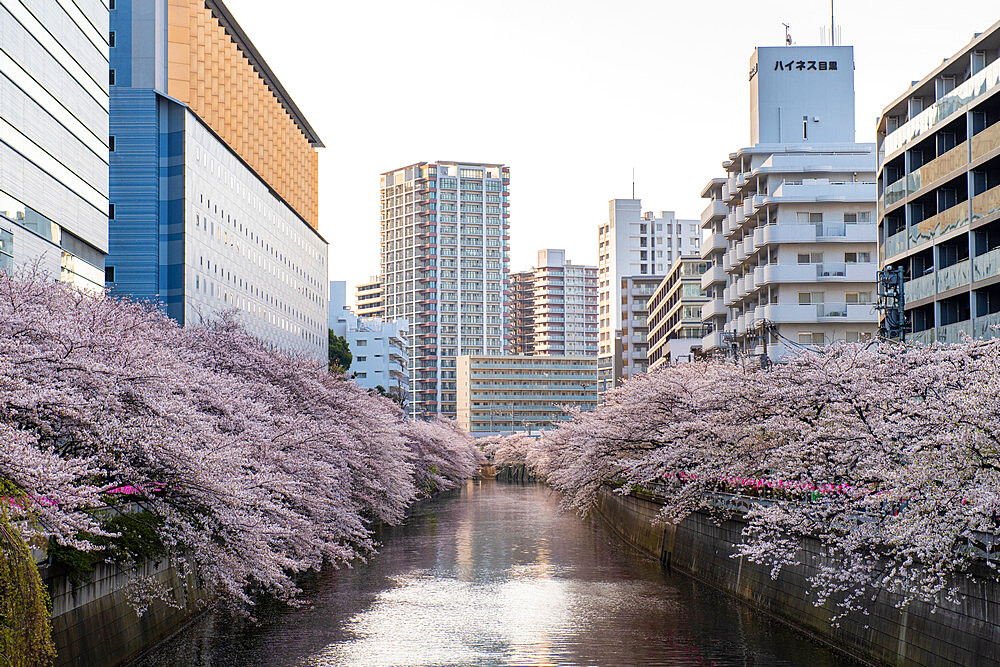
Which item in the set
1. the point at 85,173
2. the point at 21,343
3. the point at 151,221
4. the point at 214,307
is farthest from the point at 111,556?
the point at 214,307

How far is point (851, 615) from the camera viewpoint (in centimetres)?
2573

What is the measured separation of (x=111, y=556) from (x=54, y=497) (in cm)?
576

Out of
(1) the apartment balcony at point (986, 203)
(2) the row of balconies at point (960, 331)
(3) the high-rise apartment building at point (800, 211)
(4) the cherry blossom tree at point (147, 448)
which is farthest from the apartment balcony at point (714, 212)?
(4) the cherry blossom tree at point (147, 448)

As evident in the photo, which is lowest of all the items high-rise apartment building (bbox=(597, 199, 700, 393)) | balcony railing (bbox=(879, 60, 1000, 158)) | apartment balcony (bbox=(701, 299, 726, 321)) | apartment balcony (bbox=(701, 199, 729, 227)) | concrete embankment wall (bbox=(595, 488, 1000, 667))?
concrete embankment wall (bbox=(595, 488, 1000, 667))

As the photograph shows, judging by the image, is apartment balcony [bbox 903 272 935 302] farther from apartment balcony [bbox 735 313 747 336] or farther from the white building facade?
the white building facade

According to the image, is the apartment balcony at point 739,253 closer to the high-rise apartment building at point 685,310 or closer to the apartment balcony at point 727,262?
the apartment balcony at point 727,262

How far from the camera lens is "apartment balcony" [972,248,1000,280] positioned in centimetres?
3869

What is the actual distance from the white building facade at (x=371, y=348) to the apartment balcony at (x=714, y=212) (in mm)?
77661

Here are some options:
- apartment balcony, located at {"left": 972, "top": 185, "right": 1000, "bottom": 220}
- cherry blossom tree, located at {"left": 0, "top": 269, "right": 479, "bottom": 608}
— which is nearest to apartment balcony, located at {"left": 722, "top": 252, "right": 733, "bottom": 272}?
apartment balcony, located at {"left": 972, "top": 185, "right": 1000, "bottom": 220}

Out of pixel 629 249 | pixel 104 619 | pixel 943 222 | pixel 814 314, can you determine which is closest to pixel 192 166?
→ pixel 814 314

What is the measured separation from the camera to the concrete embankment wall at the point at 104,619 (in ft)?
67.7

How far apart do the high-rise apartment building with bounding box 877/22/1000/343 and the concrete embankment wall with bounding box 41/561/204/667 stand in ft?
92.5

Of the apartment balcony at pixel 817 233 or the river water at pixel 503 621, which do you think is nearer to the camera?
the river water at pixel 503 621

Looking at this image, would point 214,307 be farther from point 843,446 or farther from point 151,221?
point 843,446
